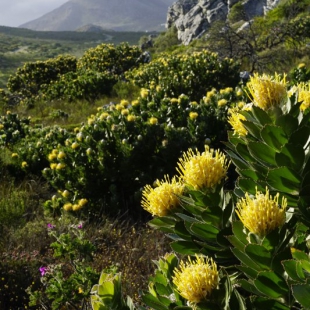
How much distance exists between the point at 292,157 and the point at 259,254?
11.6 inches

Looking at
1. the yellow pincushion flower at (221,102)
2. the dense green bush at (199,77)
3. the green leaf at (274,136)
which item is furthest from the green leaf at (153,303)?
the dense green bush at (199,77)

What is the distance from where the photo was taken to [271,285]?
1.10m

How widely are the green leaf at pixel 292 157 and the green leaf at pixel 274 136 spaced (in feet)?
0.11

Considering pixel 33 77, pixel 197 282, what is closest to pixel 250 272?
pixel 197 282

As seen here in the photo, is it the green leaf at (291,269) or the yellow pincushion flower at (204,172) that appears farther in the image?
the yellow pincushion flower at (204,172)

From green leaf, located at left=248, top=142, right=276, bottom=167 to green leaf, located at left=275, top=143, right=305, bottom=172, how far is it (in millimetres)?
38

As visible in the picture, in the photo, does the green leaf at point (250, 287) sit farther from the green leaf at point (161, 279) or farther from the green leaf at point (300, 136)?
the green leaf at point (300, 136)

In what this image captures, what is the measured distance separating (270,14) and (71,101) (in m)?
18.9

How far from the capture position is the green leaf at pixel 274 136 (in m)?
1.15

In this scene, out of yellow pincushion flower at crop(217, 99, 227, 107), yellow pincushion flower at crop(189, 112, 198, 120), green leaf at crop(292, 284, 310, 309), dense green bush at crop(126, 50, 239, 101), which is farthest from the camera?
dense green bush at crop(126, 50, 239, 101)

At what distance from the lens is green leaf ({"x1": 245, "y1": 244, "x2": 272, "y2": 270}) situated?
1068mm

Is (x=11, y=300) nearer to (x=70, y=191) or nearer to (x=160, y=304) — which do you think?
(x=70, y=191)

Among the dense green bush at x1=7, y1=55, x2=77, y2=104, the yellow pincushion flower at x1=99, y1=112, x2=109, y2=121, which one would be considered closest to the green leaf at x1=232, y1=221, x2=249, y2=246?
the yellow pincushion flower at x1=99, y1=112, x2=109, y2=121

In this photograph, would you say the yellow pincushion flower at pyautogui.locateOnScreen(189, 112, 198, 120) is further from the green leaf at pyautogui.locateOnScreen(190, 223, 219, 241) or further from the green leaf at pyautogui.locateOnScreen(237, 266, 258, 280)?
the green leaf at pyautogui.locateOnScreen(237, 266, 258, 280)
